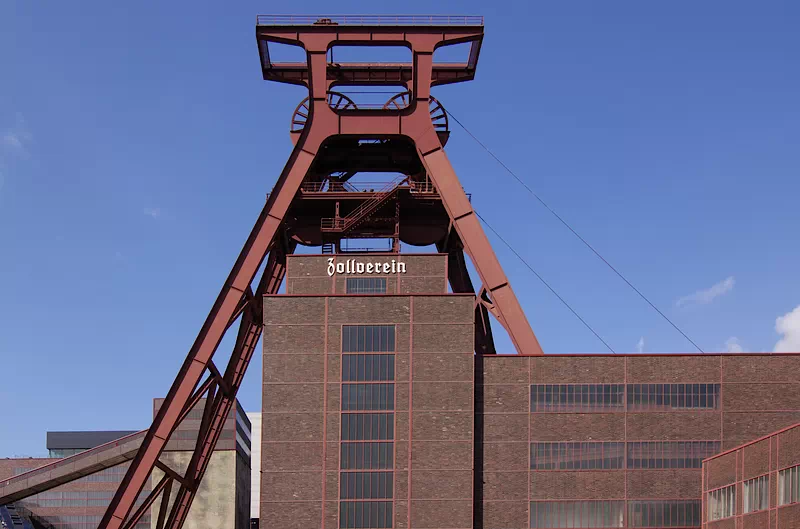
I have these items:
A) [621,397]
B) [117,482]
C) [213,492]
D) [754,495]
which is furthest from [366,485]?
[117,482]

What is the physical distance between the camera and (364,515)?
4359 cm

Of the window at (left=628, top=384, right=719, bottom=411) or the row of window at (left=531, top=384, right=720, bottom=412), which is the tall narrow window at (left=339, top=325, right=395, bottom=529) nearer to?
the row of window at (left=531, top=384, right=720, bottom=412)

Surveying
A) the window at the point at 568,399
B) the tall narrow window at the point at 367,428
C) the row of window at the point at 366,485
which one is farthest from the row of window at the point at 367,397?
the window at the point at 568,399

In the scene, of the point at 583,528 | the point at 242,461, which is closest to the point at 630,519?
the point at 583,528

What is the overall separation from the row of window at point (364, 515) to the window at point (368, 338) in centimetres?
584

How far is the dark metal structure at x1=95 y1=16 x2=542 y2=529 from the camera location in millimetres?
46719

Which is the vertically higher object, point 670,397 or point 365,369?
point 365,369

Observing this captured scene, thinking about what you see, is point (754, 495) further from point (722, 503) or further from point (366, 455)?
point (366, 455)

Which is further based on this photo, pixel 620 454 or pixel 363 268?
pixel 363 268

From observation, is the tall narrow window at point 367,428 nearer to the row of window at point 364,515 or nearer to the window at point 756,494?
the row of window at point 364,515

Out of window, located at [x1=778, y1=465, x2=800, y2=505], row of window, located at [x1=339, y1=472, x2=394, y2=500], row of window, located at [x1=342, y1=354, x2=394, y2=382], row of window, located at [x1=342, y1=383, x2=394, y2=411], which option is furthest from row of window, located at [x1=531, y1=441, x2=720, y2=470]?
window, located at [x1=778, y1=465, x2=800, y2=505]

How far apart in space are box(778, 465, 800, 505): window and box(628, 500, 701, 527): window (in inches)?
423

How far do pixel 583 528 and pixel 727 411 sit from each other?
718cm

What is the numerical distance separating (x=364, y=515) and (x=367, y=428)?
126 inches
